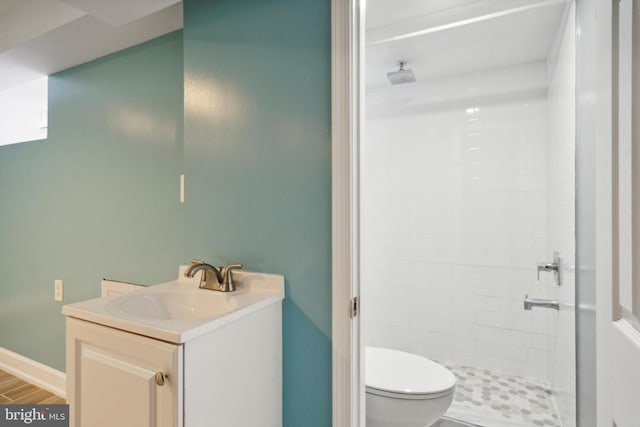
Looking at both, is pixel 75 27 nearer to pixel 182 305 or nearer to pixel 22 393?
pixel 182 305

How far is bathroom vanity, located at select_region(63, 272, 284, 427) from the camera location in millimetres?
845

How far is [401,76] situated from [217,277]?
1775 mm

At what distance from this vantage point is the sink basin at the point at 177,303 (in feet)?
3.80

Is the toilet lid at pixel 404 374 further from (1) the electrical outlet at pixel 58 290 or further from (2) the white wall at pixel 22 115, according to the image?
(2) the white wall at pixel 22 115

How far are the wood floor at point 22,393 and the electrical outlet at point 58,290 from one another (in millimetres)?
617

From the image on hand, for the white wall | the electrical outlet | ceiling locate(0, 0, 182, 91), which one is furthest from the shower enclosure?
the white wall

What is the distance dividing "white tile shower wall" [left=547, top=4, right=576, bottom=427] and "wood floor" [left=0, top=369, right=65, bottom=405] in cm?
291

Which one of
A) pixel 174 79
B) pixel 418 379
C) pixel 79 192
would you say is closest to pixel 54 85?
pixel 79 192

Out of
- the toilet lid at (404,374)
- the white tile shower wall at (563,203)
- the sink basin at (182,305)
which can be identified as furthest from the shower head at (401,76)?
the toilet lid at (404,374)

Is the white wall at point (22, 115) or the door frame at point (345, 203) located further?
the white wall at point (22, 115)

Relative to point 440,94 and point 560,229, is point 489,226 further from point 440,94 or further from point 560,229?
point 440,94

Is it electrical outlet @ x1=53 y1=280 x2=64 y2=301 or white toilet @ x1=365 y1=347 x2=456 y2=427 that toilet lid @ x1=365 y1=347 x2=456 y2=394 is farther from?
electrical outlet @ x1=53 y1=280 x2=64 y2=301

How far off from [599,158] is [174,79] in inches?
71.9

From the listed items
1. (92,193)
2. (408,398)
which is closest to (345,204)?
(408,398)
